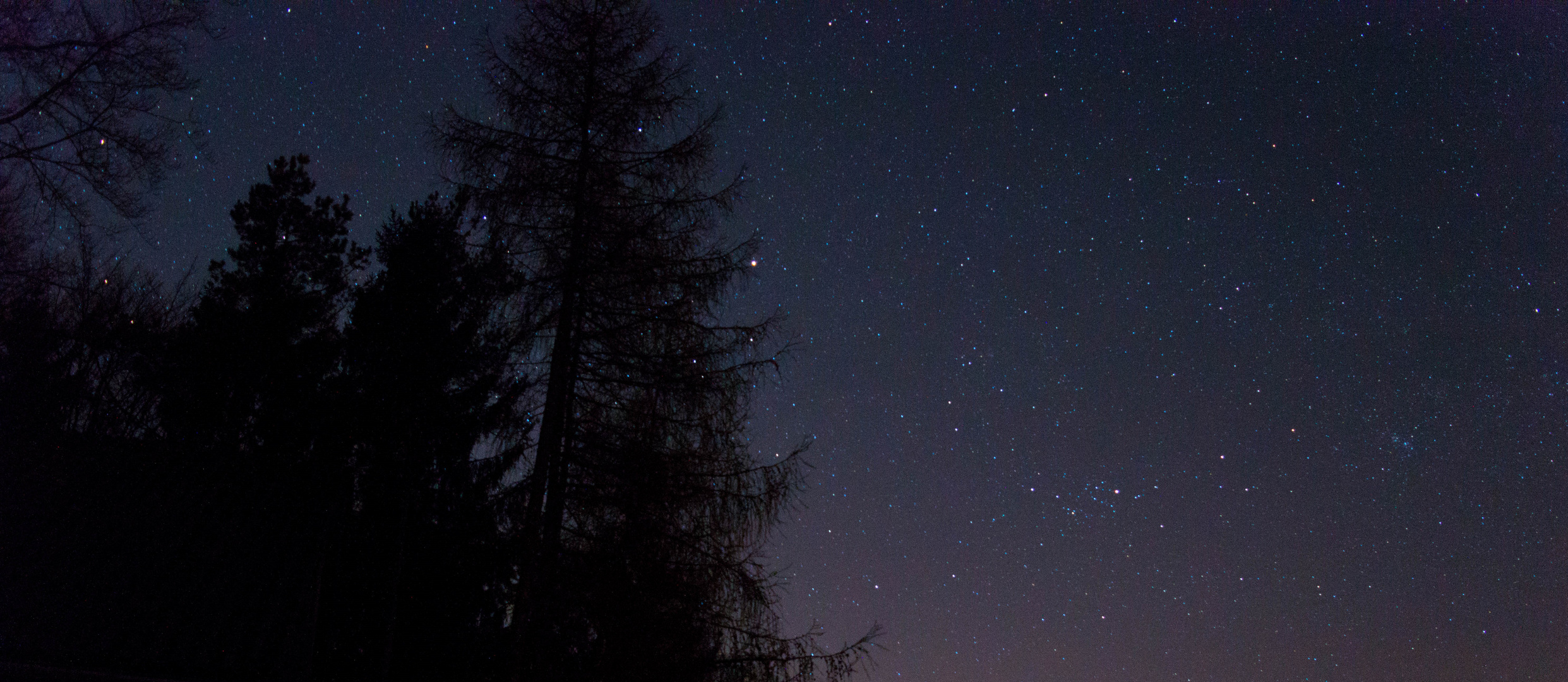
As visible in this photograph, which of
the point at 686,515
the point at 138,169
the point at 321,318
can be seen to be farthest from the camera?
the point at 321,318

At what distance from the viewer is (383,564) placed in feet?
51.8

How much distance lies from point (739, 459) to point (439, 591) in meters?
7.86

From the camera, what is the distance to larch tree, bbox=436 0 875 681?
32.3ft

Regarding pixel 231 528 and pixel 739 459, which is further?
pixel 739 459

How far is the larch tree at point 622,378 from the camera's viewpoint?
32.3 feet

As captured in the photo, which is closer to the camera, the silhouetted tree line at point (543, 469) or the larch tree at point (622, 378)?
the silhouetted tree line at point (543, 469)

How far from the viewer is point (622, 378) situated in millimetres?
10344

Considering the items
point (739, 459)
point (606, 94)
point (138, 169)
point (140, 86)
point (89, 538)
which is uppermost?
point (606, 94)

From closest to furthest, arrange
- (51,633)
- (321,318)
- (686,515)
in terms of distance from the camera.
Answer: (51,633) < (686,515) < (321,318)

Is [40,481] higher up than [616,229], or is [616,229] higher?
[616,229]

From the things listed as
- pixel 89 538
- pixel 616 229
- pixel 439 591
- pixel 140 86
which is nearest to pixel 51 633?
pixel 89 538

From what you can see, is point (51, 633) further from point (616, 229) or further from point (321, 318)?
point (321, 318)

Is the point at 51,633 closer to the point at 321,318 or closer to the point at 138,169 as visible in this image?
the point at 138,169

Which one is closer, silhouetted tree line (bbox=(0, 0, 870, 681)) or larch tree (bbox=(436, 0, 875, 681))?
silhouetted tree line (bbox=(0, 0, 870, 681))
